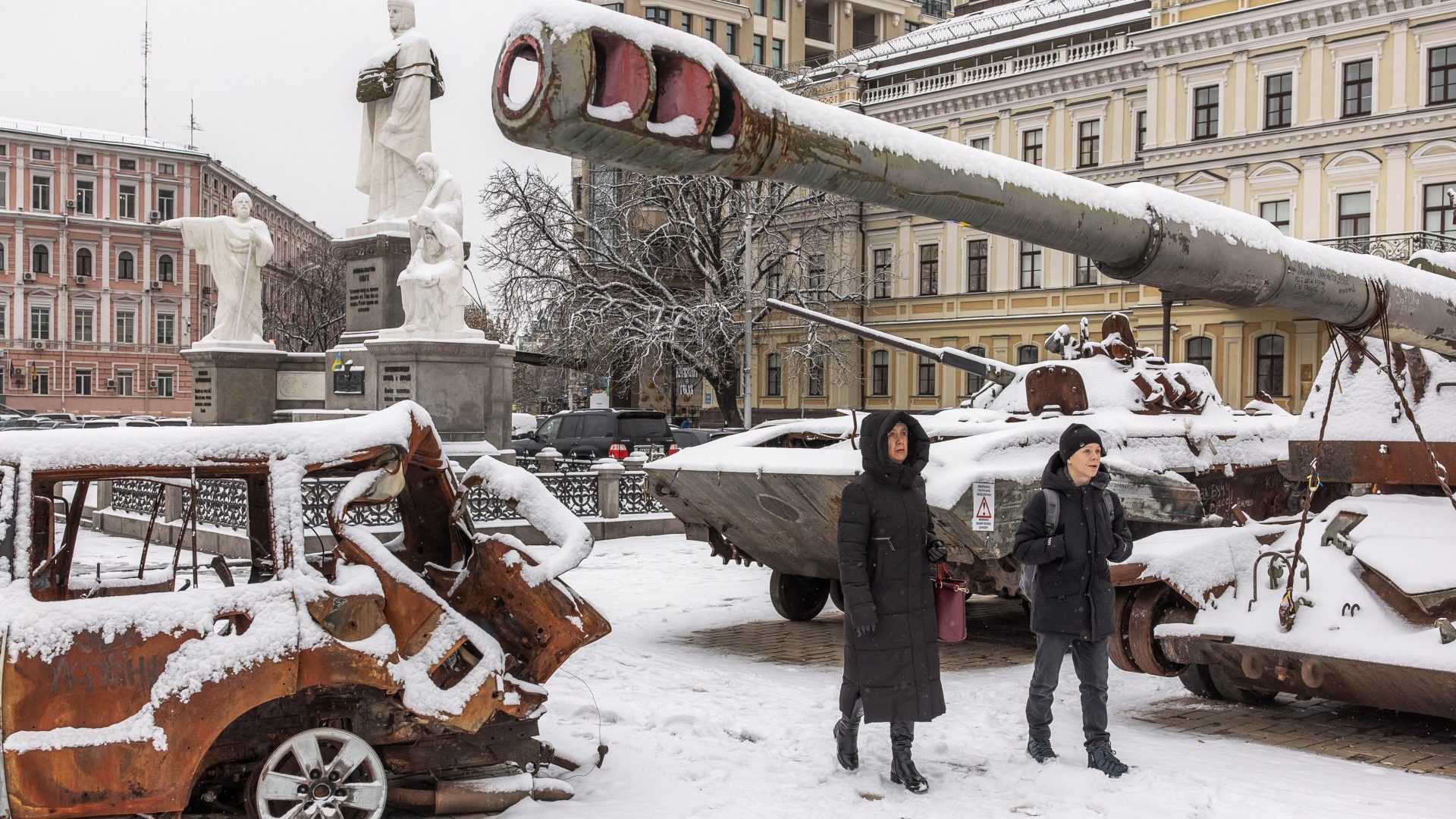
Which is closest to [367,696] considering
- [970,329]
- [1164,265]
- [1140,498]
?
[1164,265]

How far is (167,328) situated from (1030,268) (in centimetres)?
4909

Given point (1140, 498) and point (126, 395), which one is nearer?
point (1140, 498)

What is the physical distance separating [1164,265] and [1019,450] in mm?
3954

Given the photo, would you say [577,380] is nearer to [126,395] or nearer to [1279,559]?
[126,395]

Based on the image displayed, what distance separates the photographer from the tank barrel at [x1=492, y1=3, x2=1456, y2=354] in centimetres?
316

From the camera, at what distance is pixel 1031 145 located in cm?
4200

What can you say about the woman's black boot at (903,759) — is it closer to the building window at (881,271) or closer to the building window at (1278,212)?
the building window at (1278,212)

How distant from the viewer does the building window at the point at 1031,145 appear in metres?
41.8

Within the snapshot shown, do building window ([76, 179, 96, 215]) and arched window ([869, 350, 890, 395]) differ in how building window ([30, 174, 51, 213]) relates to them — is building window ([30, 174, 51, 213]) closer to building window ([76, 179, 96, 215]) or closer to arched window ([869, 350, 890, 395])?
building window ([76, 179, 96, 215])

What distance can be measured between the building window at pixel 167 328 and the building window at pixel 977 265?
152 feet

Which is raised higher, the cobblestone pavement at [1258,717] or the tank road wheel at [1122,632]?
the tank road wheel at [1122,632]

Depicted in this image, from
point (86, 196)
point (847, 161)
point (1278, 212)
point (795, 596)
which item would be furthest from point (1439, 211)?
point (86, 196)

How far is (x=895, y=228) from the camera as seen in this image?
4569 centimetres

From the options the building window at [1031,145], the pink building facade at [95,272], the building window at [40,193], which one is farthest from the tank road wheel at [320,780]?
the building window at [40,193]
